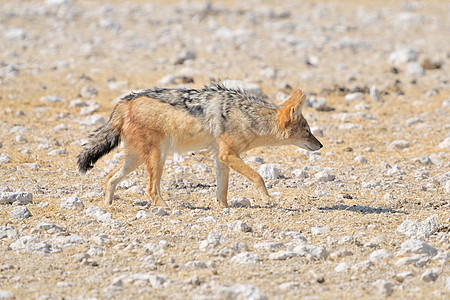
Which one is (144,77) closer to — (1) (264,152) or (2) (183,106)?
(1) (264,152)

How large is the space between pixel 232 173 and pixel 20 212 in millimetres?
3632

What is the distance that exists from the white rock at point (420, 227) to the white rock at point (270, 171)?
281 cm

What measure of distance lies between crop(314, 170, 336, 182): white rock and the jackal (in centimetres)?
104

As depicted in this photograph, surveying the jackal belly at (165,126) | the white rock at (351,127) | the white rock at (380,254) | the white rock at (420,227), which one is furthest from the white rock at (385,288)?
the white rock at (351,127)

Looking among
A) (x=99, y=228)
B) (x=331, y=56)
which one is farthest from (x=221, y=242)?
(x=331, y=56)

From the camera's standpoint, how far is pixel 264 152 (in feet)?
36.9

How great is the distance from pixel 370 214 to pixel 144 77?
29.2 feet

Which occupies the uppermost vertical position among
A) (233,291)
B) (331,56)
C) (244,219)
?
(233,291)

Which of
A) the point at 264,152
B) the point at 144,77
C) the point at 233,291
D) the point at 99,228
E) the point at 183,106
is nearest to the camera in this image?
the point at 233,291

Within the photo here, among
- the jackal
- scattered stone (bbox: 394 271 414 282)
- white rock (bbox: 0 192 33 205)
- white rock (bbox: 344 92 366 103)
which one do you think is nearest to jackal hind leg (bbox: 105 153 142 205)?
the jackal

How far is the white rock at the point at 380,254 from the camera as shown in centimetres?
627

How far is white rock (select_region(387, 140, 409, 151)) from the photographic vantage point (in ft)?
38.2

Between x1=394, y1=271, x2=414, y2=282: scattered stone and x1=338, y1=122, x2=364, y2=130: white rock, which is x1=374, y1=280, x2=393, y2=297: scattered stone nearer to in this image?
x1=394, y1=271, x2=414, y2=282: scattered stone

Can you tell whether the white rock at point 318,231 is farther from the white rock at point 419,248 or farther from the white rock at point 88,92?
the white rock at point 88,92
